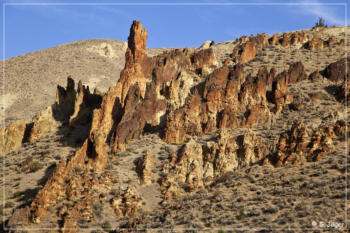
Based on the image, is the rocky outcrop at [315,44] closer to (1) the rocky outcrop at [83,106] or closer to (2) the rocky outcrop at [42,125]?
(1) the rocky outcrop at [83,106]

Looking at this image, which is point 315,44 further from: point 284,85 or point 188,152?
point 188,152

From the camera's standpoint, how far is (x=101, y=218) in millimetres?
37281

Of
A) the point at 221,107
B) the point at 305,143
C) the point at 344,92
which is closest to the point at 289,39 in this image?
the point at 344,92

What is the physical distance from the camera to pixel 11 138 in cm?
5238

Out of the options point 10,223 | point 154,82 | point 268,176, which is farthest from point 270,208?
point 154,82

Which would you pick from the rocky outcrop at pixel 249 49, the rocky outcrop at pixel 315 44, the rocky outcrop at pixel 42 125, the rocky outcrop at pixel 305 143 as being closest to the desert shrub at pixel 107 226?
the rocky outcrop at pixel 305 143

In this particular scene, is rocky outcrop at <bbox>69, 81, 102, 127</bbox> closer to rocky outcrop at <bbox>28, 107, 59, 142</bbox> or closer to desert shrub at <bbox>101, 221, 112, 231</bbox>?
rocky outcrop at <bbox>28, 107, 59, 142</bbox>

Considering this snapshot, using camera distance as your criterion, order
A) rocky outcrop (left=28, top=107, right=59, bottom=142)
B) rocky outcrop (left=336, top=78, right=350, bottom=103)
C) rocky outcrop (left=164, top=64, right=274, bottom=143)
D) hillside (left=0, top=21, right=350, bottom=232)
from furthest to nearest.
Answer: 1. rocky outcrop (left=28, top=107, right=59, bottom=142)
2. rocky outcrop (left=336, top=78, right=350, bottom=103)
3. rocky outcrop (left=164, top=64, right=274, bottom=143)
4. hillside (left=0, top=21, right=350, bottom=232)

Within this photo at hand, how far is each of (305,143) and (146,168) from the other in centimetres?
1355

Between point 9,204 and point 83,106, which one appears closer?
point 9,204

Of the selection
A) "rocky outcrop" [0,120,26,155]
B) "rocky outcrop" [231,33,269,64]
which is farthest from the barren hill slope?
"rocky outcrop" [231,33,269,64]

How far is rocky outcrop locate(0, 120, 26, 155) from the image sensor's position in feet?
170

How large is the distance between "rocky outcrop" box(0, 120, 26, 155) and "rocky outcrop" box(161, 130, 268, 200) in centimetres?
1864

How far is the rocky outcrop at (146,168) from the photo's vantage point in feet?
137
